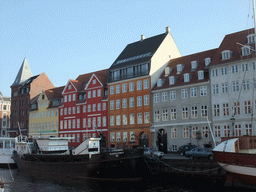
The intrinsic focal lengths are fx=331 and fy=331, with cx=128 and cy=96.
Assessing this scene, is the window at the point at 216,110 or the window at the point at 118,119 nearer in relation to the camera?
the window at the point at 216,110

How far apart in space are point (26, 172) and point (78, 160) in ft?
33.8

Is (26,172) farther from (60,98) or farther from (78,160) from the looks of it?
(60,98)

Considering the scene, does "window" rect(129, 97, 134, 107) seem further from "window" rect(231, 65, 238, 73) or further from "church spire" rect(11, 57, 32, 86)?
"church spire" rect(11, 57, 32, 86)

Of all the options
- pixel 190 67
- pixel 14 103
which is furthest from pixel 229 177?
pixel 14 103

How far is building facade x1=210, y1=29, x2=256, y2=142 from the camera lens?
40.7 m

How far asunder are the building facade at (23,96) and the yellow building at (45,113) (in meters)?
2.30

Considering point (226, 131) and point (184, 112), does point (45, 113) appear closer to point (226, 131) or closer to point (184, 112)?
point (184, 112)

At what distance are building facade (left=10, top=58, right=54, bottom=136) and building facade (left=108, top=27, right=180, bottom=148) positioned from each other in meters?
28.0

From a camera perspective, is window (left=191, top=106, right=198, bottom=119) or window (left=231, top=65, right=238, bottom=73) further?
window (left=191, top=106, right=198, bottom=119)

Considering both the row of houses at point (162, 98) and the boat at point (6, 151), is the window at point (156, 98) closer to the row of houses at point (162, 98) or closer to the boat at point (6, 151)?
the row of houses at point (162, 98)

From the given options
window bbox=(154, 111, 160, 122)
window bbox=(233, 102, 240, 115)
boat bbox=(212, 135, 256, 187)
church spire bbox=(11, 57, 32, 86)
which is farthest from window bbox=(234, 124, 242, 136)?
church spire bbox=(11, 57, 32, 86)

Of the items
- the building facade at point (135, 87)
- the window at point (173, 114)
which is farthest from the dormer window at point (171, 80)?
the window at point (173, 114)

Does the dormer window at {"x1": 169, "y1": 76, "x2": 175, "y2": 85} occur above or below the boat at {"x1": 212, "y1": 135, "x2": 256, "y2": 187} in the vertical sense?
above

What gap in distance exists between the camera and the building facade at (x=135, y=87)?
52.5 m
